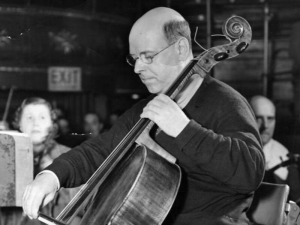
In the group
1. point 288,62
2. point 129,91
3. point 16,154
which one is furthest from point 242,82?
point 16,154

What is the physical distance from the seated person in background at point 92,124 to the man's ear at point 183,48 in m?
1.25

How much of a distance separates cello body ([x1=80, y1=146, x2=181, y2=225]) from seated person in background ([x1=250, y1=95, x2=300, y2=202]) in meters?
1.86

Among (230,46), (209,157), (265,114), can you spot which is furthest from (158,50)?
(265,114)

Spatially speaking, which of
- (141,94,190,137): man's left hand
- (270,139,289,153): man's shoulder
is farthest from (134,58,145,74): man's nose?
(270,139,289,153): man's shoulder

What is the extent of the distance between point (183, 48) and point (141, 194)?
0.65 m

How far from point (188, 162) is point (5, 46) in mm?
1515

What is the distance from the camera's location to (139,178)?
1.70m

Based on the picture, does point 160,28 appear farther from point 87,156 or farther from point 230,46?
point 87,156

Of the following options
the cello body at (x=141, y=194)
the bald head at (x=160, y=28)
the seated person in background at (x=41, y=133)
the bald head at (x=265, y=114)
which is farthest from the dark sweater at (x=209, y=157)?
the bald head at (x=265, y=114)

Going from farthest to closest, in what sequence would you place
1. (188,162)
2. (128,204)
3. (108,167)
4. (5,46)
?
(5,46)
(188,162)
(108,167)
(128,204)

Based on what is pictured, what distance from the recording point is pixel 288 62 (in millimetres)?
3521

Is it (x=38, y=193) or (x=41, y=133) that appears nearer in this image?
(x=38, y=193)

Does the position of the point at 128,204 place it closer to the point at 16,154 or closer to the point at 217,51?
the point at 217,51

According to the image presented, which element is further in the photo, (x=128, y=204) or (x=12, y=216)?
(x=12, y=216)
